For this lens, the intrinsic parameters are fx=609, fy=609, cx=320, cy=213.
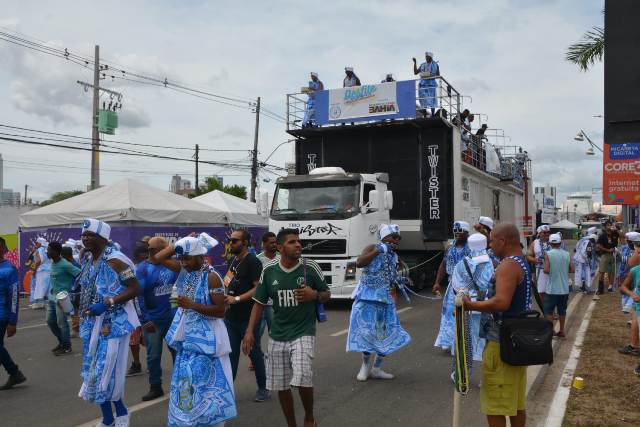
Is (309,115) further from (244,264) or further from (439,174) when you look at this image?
(244,264)

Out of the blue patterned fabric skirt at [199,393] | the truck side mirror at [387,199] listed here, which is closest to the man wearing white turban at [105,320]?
the blue patterned fabric skirt at [199,393]

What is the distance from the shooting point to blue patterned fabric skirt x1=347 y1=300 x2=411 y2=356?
696cm

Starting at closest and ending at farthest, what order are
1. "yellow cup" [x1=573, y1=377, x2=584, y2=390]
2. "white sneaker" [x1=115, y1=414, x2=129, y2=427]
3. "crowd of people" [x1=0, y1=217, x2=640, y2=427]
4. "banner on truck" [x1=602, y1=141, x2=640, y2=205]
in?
"crowd of people" [x1=0, y1=217, x2=640, y2=427] < "white sneaker" [x1=115, y1=414, x2=129, y2=427] < "yellow cup" [x1=573, y1=377, x2=584, y2=390] < "banner on truck" [x1=602, y1=141, x2=640, y2=205]

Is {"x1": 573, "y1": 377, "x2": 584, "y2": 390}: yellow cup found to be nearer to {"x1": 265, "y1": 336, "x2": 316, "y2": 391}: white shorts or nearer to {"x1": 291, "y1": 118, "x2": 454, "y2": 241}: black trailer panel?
{"x1": 265, "y1": 336, "x2": 316, "y2": 391}: white shorts

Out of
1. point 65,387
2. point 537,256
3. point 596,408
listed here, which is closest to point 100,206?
point 65,387

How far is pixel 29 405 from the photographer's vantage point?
20.6ft

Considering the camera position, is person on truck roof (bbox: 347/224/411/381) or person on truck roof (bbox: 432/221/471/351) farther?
person on truck roof (bbox: 432/221/471/351)

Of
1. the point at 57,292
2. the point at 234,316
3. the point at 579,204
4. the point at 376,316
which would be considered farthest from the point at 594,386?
the point at 579,204

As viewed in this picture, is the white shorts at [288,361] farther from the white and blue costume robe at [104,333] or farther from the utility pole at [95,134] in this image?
the utility pole at [95,134]

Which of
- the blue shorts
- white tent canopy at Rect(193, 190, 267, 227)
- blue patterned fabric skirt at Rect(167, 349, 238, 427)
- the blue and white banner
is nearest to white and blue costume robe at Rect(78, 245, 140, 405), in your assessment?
blue patterned fabric skirt at Rect(167, 349, 238, 427)

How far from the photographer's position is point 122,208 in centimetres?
1622

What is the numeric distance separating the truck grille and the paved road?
3467mm

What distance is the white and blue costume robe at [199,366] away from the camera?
4.36 metres

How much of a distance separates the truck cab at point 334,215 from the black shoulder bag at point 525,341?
8607 mm
